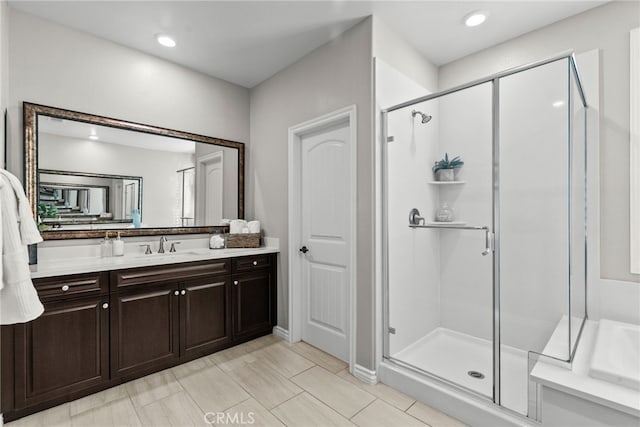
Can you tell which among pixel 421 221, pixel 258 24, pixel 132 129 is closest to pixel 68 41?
pixel 132 129

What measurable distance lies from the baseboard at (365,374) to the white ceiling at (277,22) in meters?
2.69

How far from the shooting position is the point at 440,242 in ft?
8.80

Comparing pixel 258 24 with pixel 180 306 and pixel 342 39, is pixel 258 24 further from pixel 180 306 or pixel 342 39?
pixel 180 306

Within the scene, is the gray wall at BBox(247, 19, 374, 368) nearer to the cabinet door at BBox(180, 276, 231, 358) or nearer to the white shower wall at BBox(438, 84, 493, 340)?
the cabinet door at BBox(180, 276, 231, 358)

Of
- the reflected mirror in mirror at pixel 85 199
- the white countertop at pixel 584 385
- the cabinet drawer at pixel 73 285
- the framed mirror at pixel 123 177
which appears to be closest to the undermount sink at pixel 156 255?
the framed mirror at pixel 123 177

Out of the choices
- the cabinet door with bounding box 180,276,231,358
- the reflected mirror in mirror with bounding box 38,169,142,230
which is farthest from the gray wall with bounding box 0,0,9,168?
the cabinet door with bounding box 180,276,231,358

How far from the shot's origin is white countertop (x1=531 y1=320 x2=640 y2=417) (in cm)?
130

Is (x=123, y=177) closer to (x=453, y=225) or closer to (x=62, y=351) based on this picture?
(x=62, y=351)

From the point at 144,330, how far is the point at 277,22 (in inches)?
102

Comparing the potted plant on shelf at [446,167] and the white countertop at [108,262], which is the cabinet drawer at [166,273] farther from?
the potted plant on shelf at [446,167]

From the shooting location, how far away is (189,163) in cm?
303

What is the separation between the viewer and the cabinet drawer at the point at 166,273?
7.18ft

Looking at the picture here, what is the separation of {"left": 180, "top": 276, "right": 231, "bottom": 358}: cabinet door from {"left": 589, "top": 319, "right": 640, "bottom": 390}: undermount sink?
2.57 m

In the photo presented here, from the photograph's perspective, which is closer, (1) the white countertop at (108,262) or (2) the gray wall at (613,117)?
(1) the white countertop at (108,262)
